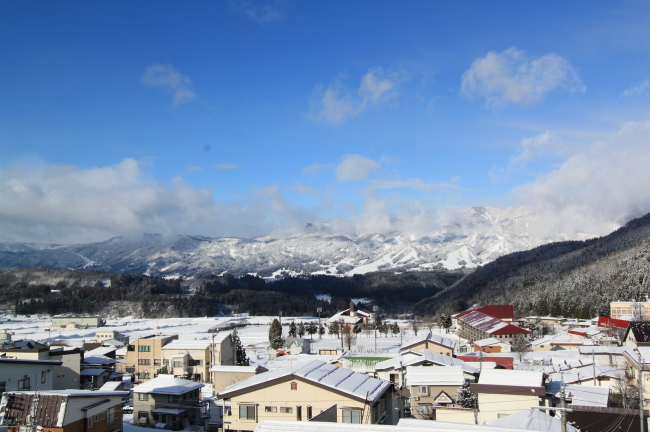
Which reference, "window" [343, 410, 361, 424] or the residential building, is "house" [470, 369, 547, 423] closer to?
Answer: "window" [343, 410, 361, 424]

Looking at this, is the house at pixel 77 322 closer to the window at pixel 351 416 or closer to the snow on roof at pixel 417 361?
the snow on roof at pixel 417 361

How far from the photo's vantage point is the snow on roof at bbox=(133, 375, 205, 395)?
71.1ft

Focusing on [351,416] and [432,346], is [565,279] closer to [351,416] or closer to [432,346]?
[432,346]

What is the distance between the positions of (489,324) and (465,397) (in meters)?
40.9

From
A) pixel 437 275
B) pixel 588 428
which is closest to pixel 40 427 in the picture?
pixel 588 428

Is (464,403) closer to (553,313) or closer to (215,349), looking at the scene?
(215,349)

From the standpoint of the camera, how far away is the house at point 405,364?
26361 mm

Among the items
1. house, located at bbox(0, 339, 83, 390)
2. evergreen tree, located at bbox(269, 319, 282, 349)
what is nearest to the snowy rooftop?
house, located at bbox(0, 339, 83, 390)

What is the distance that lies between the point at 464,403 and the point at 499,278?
102444 millimetres

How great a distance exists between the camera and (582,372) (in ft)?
86.1

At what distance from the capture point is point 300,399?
48.4ft

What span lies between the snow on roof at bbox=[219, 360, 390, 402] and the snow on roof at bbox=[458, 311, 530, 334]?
4154cm

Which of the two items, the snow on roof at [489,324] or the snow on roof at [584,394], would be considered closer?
the snow on roof at [584,394]

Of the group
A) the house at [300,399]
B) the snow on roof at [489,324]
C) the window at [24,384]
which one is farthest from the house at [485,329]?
the window at [24,384]
